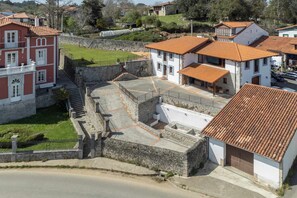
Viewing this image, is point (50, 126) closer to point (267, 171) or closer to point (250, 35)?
point (267, 171)

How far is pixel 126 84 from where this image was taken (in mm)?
44062

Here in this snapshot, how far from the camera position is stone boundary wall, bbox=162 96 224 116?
33.3 meters

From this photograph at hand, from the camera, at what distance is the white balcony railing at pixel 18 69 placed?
35.1 m

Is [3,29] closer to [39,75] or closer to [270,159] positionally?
[39,75]

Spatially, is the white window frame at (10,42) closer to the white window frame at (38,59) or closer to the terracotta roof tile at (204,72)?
the white window frame at (38,59)

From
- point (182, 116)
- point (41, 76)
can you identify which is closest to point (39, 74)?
point (41, 76)

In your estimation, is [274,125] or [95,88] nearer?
[274,125]

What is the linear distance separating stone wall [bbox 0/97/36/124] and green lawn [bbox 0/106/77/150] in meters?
0.65

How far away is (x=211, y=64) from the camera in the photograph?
4084cm

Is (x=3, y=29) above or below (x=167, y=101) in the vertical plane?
above

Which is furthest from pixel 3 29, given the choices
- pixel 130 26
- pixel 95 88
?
pixel 130 26

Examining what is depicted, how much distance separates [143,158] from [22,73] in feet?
60.3

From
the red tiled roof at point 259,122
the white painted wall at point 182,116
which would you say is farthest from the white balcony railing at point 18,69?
the red tiled roof at point 259,122

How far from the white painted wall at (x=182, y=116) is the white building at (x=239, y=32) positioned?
82.7 feet
